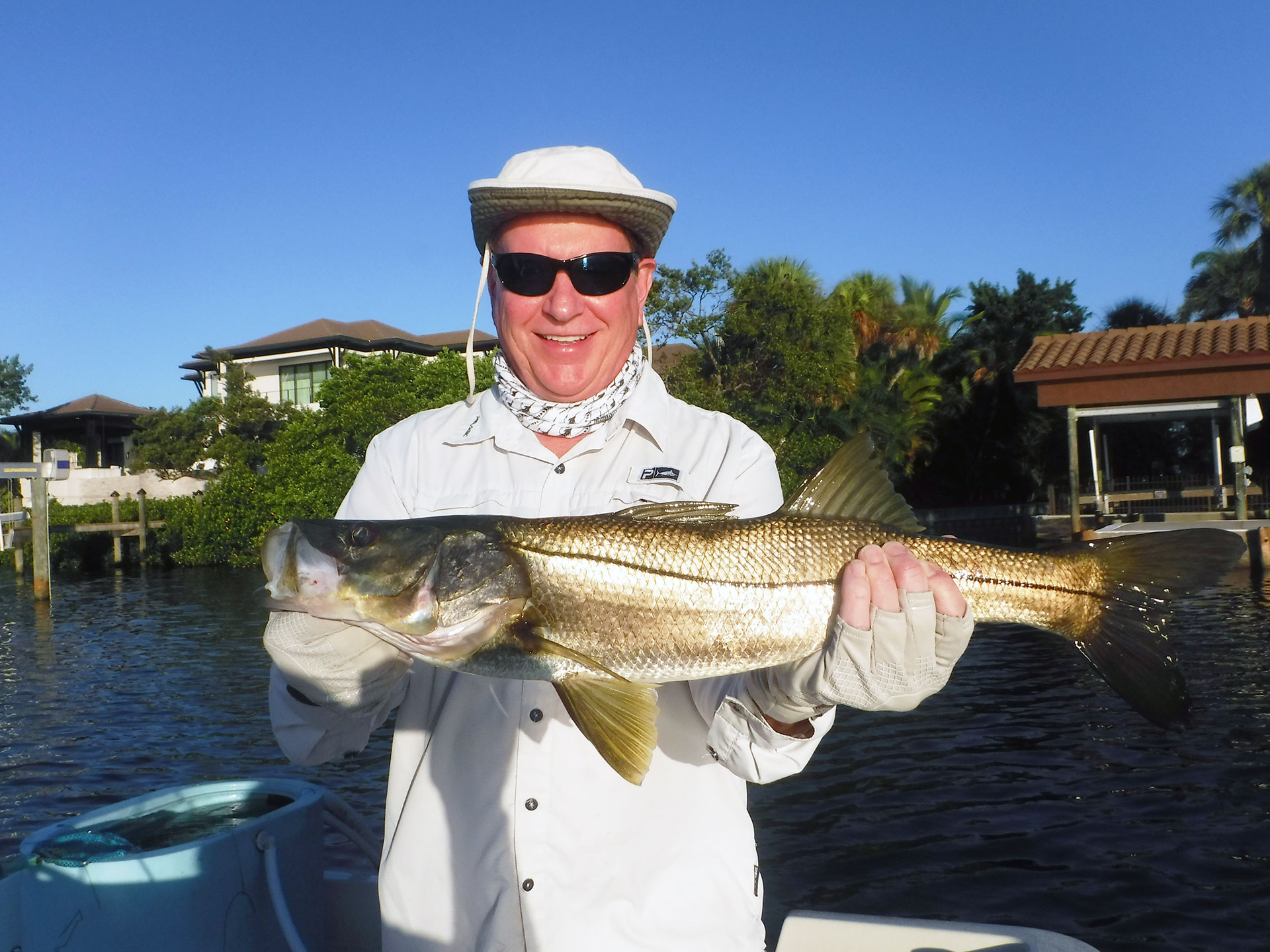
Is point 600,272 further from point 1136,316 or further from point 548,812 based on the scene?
point 1136,316

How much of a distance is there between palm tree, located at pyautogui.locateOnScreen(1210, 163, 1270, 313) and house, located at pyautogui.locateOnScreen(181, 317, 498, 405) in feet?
114

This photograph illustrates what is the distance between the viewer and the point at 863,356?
40.5 metres

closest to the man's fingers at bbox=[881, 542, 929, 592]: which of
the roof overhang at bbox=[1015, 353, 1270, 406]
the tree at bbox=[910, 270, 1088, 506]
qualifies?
the roof overhang at bbox=[1015, 353, 1270, 406]

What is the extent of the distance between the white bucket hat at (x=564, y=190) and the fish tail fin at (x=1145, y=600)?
5.84 feet

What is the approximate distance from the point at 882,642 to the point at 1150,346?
25.2 metres

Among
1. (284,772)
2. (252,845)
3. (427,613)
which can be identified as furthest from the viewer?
(284,772)

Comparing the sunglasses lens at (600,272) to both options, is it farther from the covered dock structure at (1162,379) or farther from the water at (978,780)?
the covered dock structure at (1162,379)

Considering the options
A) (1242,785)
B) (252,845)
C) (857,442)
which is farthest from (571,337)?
(1242,785)

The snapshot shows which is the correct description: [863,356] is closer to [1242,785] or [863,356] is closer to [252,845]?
[1242,785]

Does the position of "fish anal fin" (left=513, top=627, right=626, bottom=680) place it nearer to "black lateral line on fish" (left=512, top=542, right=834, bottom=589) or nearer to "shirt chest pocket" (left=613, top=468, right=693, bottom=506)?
"black lateral line on fish" (left=512, top=542, right=834, bottom=589)

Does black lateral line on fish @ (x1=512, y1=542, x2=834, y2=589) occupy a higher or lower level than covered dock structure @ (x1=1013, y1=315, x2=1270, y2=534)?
lower

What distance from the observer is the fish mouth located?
8.00 feet

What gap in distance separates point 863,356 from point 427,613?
39.7 meters

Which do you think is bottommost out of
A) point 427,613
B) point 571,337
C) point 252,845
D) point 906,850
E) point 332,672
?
point 906,850
